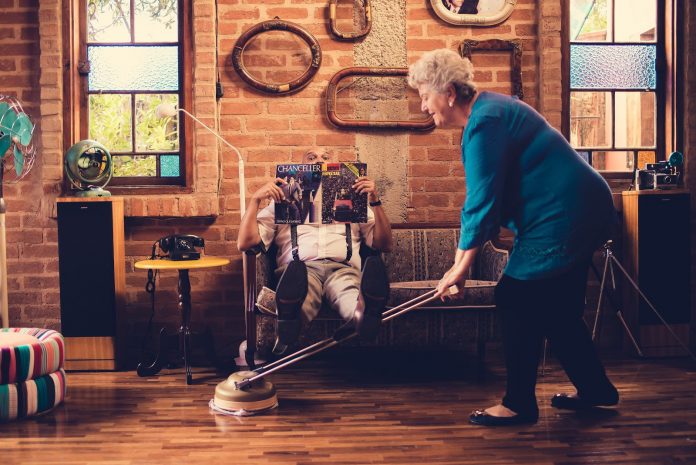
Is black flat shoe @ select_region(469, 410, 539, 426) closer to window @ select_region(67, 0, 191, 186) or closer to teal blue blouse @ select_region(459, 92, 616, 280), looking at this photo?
teal blue blouse @ select_region(459, 92, 616, 280)

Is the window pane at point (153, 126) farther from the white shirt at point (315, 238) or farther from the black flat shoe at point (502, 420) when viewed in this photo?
the black flat shoe at point (502, 420)

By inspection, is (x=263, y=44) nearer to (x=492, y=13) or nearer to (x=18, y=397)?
Answer: (x=492, y=13)

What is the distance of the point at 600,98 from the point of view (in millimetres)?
4258

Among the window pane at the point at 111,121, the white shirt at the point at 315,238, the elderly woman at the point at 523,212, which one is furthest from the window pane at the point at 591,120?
the window pane at the point at 111,121

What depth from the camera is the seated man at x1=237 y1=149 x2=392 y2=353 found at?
2.76 meters

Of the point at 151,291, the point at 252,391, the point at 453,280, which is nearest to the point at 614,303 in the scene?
the point at 453,280

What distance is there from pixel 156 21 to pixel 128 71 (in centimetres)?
34

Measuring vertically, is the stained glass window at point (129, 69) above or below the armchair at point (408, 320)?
above

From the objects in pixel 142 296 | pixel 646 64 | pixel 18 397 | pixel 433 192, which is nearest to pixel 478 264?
pixel 433 192

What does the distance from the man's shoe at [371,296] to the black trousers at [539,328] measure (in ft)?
A: 1.44

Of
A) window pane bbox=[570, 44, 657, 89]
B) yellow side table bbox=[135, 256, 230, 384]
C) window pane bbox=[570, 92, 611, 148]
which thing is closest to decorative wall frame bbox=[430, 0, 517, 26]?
window pane bbox=[570, 44, 657, 89]

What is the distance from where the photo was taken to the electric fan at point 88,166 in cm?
375

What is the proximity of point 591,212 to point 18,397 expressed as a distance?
229 centimetres

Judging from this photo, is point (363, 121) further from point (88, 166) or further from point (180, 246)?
point (88, 166)
